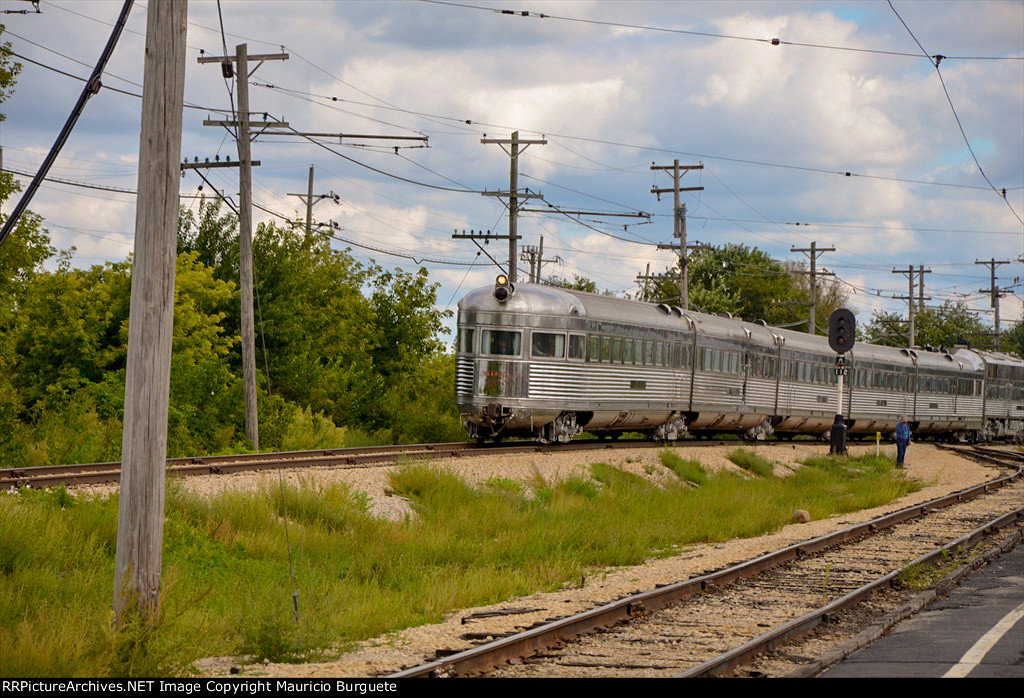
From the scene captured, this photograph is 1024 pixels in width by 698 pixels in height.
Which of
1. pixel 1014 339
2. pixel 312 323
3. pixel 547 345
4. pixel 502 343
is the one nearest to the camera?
pixel 502 343

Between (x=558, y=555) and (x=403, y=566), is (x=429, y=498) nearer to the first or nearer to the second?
(x=558, y=555)

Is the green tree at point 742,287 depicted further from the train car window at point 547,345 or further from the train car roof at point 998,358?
the train car window at point 547,345

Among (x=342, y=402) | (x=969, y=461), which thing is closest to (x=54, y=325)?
(x=342, y=402)

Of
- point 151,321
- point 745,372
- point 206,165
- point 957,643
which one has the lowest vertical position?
point 957,643

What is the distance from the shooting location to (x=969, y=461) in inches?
1686

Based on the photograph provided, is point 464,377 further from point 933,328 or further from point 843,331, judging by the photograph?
point 933,328

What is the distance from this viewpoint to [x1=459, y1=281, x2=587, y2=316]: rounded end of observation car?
27297 millimetres

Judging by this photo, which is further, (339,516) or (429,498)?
(429,498)

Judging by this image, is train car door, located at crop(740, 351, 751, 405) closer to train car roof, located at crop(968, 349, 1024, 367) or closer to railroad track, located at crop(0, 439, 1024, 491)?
railroad track, located at crop(0, 439, 1024, 491)

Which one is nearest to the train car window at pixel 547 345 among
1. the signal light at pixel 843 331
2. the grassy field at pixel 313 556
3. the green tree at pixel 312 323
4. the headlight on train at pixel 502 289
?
the headlight on train at pixel 502 289

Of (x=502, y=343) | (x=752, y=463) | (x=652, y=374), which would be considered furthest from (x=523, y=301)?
Answer: (x=752, y=463)

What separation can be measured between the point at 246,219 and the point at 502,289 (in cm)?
605

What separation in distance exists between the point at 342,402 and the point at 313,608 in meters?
28.0

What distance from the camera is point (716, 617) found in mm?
12328
